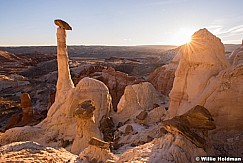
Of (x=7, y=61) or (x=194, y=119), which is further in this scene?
(x=7, y=61)

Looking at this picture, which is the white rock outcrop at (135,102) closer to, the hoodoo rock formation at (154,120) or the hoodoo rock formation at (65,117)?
the hoodoo rock formation at (154,120)

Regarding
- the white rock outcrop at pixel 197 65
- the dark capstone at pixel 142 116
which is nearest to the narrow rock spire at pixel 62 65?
the dark capstone at pixel 142 116

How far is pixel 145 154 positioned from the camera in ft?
19.6

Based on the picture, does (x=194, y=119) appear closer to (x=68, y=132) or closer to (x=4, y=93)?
(x=68, y=132)

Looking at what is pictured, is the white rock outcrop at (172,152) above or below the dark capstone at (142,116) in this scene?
above

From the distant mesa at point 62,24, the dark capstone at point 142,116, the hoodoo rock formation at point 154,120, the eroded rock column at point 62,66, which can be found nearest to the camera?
the hoodoo rock formation at point 154,120

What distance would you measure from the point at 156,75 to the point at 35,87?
17.6m

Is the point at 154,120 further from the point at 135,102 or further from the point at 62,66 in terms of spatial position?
the point at 62,66

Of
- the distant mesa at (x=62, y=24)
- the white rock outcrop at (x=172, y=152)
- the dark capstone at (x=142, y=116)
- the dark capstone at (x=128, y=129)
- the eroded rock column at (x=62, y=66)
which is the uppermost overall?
the distant mesa at (x=62, y=24)

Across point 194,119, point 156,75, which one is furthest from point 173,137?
point 156,75

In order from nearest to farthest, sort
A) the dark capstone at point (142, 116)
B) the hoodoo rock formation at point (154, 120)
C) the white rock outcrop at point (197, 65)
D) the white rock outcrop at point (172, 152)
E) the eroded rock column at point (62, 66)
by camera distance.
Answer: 1. the white rock outcrop at point (172, 152)
2. the hoodoo rock formation at point (154, 120)
3. the white rock outcrop at point (197, 65)
4. the dark capstone at point (142, 116)
5. the eroded rock column at point (62, 66)

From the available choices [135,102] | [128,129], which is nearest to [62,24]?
[135,102]

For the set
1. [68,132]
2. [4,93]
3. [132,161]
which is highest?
[132,161]

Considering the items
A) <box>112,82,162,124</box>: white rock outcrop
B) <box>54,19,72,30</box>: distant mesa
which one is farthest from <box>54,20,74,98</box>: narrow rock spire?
<box>112,82,162,124</box>: white rock outcrop
